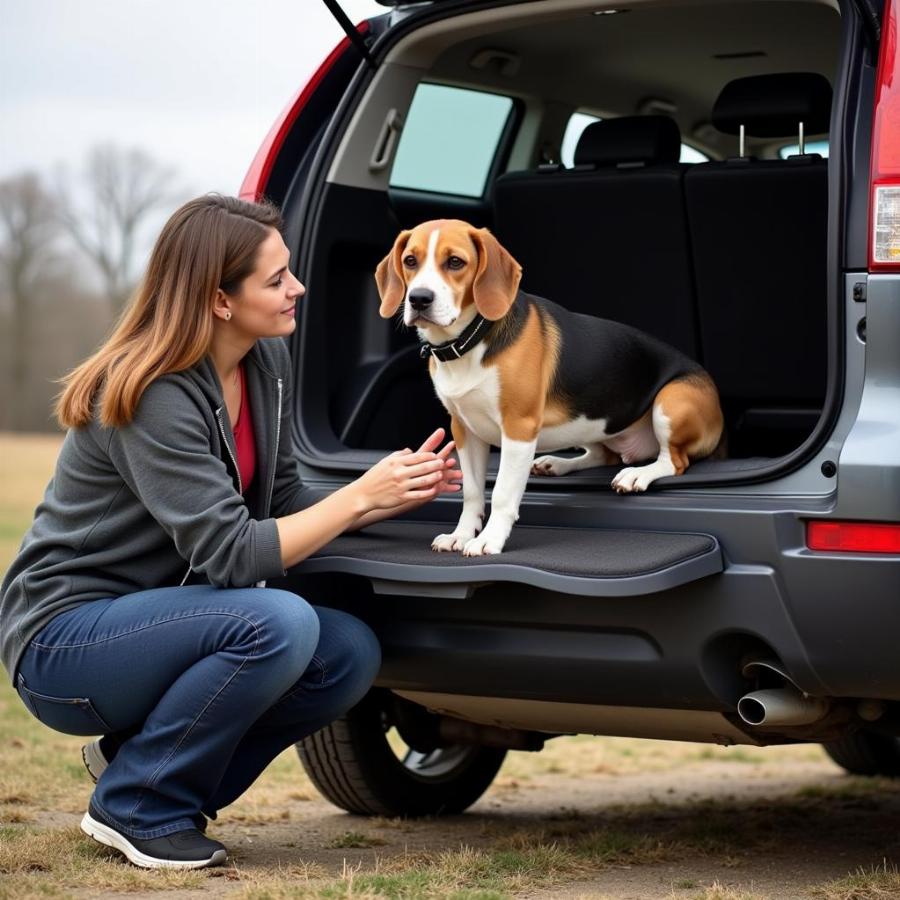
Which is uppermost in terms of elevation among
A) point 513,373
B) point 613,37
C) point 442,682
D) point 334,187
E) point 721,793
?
point 613,37

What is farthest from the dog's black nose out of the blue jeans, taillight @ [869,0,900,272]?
taillight @ [869,0,900,272]

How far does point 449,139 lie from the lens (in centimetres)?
513

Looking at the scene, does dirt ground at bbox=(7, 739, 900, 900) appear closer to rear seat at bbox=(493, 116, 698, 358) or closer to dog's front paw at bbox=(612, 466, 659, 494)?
dog's front paw at bbox=(612, 466, 659, 494)

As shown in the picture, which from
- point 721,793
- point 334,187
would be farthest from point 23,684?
point 721,793

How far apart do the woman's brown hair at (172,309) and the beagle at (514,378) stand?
0.39 meters

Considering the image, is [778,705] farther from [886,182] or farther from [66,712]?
[66,712]

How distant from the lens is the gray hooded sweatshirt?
337cm

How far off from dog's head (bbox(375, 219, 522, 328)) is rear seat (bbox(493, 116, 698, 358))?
3.63 ft

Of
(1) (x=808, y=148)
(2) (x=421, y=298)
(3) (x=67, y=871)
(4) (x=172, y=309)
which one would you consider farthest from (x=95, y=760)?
(1) (x=808, y=148)

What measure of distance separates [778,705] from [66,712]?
1.61 meters

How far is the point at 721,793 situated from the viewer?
18.1 feet

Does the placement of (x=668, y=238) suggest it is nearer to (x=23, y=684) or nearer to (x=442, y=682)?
(x=442, y=682)

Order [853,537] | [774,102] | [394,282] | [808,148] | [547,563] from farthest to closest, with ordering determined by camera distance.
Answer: [808,148] < [774,102] < [394,282] < [547,563] < [853,537]

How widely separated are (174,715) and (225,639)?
209mm
